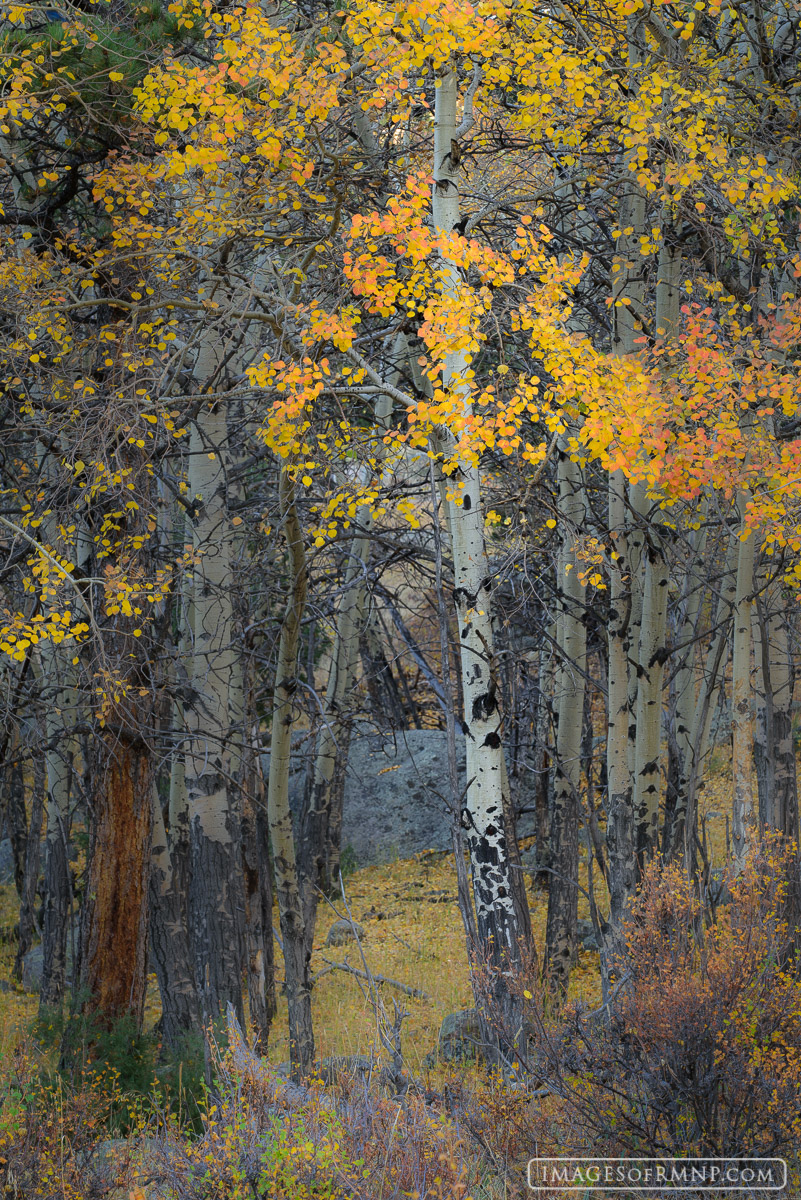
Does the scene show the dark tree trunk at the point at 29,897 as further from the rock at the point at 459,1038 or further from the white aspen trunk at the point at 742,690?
the white aspen trunk at the point at 742,690

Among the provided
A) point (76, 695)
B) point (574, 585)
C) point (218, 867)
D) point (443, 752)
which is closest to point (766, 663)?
point (574, 585)

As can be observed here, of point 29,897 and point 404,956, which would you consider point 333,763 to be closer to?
point 404,956

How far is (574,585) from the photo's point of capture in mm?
9438

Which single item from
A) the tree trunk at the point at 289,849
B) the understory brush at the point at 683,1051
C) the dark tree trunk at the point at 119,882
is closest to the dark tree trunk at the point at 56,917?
the dark tree trunk at the point at 119,882

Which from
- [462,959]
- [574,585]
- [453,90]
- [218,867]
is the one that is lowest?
[462,959]

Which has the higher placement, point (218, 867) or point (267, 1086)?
point (218, 867)

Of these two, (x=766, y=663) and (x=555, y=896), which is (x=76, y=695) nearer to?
(x=555, y=896)

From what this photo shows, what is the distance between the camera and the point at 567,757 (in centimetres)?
977

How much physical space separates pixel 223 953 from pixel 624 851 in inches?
132

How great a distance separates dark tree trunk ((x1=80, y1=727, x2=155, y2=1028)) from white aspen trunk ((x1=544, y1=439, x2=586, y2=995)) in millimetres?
3609

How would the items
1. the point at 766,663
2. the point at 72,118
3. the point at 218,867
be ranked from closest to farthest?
the point at 72,118, the point at 218,867, the point at 766,663

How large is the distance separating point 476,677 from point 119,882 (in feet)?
11.4

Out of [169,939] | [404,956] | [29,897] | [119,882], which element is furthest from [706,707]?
[29,897]

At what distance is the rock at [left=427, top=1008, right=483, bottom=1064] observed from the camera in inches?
289
